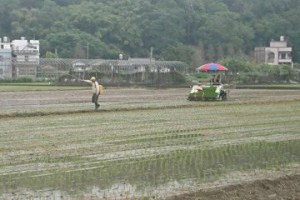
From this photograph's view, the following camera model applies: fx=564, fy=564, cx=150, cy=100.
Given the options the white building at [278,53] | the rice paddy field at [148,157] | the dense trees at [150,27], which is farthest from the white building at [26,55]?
the white building at [278,53]

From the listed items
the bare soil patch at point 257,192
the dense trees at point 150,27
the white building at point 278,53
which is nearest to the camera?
the bare soil patch at point 257,192

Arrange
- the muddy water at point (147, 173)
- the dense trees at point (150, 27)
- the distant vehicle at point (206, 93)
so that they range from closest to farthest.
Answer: the muddy water at point (147, 173) < the distant vehicle at point (206, 93) < the dense trees at point (150, 27)

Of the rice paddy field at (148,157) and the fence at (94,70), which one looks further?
the fence at (94,70)

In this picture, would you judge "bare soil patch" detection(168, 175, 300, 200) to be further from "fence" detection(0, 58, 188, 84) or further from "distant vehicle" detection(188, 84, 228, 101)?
"fence" detection(0, 58, 188, 84)

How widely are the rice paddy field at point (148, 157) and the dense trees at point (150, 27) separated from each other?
7459cm

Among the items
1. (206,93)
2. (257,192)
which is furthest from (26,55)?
(257,192)

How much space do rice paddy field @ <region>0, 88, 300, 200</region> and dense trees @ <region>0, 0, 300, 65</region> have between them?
74.6 metres

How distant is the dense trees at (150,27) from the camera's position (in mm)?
98188

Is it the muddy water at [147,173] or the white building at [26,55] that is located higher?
the white building at [26,55]

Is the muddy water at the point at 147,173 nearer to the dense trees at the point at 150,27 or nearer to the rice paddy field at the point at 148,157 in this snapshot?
the rice paddy field at the point at 148,157

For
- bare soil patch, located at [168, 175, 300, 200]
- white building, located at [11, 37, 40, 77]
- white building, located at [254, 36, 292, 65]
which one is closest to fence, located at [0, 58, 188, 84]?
white building, located at [11, 37, 40, 77]

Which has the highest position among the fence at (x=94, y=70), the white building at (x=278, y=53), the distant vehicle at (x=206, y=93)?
the white building at (x=278, y=53)

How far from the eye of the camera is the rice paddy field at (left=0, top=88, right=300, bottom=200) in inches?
339

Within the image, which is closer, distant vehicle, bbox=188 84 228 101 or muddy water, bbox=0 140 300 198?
muddy water, bbox=0 140 300 198
